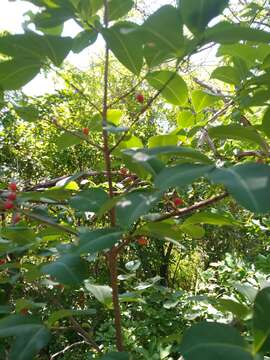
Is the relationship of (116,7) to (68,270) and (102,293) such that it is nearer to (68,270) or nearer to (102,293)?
(68,270)

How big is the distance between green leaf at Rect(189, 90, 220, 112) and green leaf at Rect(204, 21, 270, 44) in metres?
0.27

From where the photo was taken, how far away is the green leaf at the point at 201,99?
75 centimetres

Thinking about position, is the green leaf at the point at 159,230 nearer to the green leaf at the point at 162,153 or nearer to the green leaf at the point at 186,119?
the green leaf at the point at 162,153

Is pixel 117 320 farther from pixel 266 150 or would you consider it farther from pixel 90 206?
pixel 266 150

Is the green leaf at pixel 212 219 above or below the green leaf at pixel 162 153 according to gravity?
below

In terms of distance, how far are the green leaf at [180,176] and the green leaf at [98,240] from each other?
12 cm

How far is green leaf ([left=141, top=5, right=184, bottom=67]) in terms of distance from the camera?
46 cm

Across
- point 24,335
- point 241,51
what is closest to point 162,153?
point 241,51

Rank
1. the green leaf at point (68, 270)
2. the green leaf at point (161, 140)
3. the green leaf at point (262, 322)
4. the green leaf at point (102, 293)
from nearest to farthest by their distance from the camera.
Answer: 1. the green leaf at point (262, 322)
2. the green leaf at point (68, 270)
3. the green leaf at point (161, 140)
4. the green leaf at point (102, 293)

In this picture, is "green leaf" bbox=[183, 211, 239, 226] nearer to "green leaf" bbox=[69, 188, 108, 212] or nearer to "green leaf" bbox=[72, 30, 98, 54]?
"green leaf" bbox=[69, 188, 108, 212]

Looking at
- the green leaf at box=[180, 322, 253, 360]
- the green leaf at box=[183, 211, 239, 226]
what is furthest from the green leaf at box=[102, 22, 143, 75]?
the green leaf at box=[180, 322, 253, 360]

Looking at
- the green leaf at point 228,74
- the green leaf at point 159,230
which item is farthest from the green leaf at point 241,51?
the green leaf at point 159,230

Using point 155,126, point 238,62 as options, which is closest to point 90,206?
point 238,62

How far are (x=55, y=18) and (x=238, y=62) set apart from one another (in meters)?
0.29
